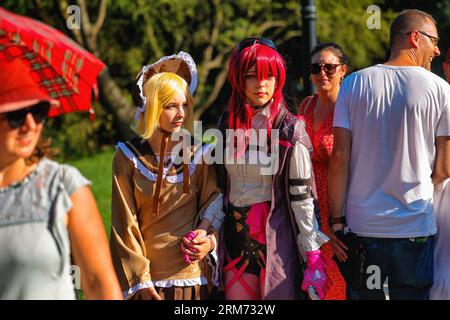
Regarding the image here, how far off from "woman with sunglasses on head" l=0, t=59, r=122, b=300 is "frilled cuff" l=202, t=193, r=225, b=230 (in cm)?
103

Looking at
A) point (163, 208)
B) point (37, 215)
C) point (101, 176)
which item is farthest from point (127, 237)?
point (101, 176)

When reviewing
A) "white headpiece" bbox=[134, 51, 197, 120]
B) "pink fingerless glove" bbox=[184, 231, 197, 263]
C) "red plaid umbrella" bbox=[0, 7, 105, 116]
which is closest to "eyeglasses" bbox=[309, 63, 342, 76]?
"white headpiece" bbox=[134, 51, 197, 120]

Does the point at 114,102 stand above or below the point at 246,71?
below

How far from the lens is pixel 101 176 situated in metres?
12.6

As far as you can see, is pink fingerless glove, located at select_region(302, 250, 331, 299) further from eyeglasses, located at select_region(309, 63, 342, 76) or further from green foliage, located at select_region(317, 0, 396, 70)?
green foliage, located at select_region(317, 0, 396, 70)

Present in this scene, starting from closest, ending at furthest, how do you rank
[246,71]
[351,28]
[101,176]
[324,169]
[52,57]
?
[52,57] → [246,71] → [324,169] → [101,176] → [351,28]

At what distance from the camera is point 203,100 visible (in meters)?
14.9

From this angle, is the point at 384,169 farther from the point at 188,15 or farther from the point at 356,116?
the point at 188,15

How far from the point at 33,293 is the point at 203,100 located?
40.3 ft

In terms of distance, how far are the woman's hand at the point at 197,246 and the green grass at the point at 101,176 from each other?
4.69 metres

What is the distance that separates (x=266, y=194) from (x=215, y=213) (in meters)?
0.26

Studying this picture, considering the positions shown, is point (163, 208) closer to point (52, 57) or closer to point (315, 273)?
point (315, 273)

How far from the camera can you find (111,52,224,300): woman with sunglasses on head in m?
3.75

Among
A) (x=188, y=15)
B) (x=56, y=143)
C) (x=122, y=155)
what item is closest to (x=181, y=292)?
(x=122, y=155)
